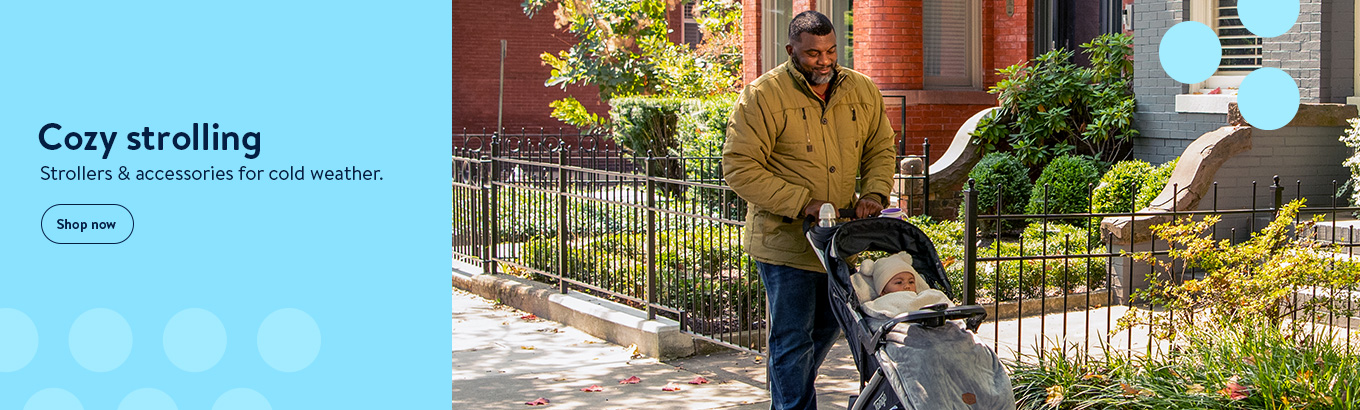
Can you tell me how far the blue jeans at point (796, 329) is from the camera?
4617 millimetres

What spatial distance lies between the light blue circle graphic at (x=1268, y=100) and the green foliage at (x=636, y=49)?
9341 mm

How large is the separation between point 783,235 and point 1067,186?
6.88m

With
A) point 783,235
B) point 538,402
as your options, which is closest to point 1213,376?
point 783,235

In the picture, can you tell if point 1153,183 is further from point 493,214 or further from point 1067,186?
point 493,214

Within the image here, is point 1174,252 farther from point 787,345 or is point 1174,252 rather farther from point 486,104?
point 486,104

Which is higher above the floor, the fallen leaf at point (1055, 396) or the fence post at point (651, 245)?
the fence post at point (651, 245)

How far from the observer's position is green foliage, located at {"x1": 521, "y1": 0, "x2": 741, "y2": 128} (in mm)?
18266

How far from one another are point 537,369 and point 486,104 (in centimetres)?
2031

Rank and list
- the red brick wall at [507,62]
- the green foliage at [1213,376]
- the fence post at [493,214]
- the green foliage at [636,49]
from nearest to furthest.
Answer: the green foliage at [1213,376] → the fence post at [493,214] → the green foliage at [636,49] → the red brick wall at [507,62]

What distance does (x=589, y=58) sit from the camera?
2020 centimetres

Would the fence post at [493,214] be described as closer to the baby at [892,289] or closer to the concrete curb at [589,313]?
the concrete curb at [589,313]
